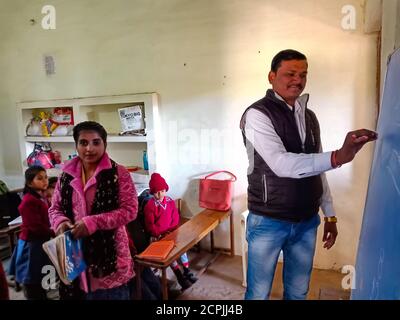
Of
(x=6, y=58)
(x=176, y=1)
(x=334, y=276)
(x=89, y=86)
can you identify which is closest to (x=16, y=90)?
(x=6, y=58)

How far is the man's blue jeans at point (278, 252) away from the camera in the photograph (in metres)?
1.03

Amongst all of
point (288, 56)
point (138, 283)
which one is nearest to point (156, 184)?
point (138, 283)

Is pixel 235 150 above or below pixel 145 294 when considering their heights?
above

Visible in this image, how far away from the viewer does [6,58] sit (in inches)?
107

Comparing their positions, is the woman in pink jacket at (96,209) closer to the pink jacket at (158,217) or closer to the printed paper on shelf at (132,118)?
the pink jacket at (158,217)

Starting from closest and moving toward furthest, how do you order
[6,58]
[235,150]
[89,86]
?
[235,150], [89,86], [6,58]

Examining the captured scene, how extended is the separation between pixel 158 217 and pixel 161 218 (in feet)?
0.06

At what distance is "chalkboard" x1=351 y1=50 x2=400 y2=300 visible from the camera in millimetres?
631

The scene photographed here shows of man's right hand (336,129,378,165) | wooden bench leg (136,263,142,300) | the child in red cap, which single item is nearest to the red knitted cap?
the child in red cap

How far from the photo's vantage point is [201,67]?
2121 mm

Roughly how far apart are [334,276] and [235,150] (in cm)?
98

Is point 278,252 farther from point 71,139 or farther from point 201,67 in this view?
point 71,139

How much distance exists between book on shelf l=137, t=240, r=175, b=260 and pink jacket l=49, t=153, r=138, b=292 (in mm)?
271
